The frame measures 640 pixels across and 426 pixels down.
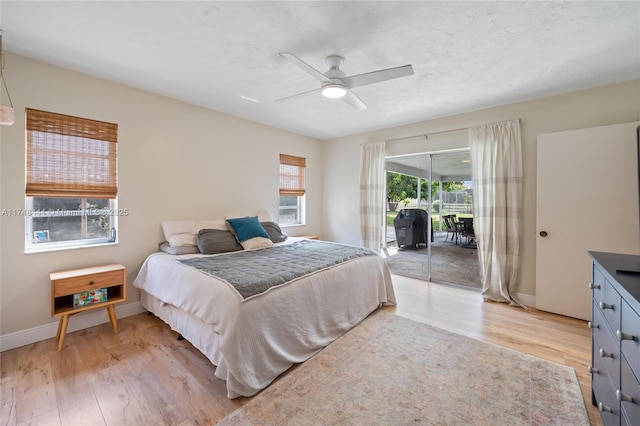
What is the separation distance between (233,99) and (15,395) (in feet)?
10.4

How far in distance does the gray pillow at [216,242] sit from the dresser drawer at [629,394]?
3.10 meters

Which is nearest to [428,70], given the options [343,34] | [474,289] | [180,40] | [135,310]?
[343,34]

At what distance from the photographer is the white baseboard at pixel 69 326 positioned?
2.23m

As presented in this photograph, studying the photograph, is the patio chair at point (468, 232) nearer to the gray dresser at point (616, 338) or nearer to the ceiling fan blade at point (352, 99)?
the gray dresser at point (616, 338)

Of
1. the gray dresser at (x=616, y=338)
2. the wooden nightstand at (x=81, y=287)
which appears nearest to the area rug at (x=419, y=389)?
the gray dresser at (x=616, y=338)

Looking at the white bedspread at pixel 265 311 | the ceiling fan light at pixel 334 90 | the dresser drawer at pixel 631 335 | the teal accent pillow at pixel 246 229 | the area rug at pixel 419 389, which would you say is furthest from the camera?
the teal accent pillow at pixel 246 229

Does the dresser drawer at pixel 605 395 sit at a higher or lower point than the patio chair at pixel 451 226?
lower

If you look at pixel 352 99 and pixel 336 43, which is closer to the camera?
pixel 336 43

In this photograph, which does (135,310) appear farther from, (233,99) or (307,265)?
(233,99)

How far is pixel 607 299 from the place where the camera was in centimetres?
127

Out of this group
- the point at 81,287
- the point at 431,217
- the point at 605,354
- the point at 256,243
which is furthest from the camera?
the point at 431,217

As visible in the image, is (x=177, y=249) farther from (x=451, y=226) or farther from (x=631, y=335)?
(x=451, y=226)

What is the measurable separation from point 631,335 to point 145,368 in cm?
280

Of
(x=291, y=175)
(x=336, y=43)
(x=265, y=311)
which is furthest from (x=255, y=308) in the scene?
(x=291, y=175)
